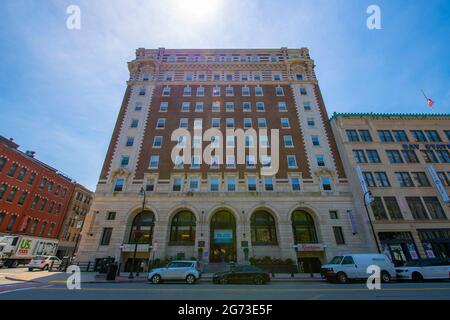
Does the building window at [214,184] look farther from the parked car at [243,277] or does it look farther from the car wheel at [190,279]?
the parked car at [243,277]

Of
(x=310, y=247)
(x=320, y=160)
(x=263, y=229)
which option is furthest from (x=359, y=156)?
(x=263, y=229)

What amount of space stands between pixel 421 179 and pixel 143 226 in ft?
124

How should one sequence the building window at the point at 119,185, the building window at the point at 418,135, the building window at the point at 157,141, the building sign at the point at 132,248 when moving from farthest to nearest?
the building window at the point at 418,135 → the building window at the point at 157,141 → the building window at the point at 119,185 → the building sign at the point at 132,248

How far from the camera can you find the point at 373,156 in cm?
2880

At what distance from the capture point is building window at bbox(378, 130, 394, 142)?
30141mm

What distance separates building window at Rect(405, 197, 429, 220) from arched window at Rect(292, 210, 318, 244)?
12.6 m

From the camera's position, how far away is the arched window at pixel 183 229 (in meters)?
24.8

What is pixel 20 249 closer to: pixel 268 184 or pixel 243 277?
A: pixel 243 277

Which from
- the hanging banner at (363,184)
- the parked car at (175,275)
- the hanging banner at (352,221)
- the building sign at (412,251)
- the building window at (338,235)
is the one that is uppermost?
the hanging banner at (363,184)

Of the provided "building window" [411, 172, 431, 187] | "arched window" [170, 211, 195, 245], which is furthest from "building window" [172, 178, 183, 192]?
"building window" [411, 172, 431, 187]

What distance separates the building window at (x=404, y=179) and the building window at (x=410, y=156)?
7.97 feet

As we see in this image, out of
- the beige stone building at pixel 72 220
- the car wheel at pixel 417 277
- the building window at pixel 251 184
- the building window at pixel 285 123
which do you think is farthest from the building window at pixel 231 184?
the beige stone building at pixel 72 220

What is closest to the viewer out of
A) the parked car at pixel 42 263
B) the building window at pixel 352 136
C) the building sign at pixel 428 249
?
the building sign at pixel 428 249

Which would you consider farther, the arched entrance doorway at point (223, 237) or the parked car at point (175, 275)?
the arched entrance doorway at point (223, 237)
